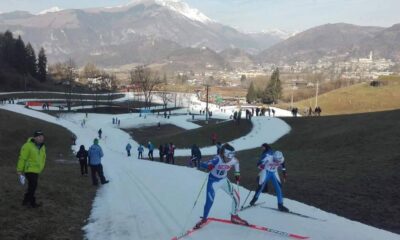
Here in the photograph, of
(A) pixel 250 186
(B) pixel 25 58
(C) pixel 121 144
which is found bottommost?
(C) pixel 121 144

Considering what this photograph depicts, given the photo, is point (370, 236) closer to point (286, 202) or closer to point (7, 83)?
point (286, 202)

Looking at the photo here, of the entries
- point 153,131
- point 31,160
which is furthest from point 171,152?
point 153,131

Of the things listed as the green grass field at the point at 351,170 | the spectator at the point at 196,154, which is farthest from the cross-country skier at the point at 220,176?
the spectator at the point at 196,154

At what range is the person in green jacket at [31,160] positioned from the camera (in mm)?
12078

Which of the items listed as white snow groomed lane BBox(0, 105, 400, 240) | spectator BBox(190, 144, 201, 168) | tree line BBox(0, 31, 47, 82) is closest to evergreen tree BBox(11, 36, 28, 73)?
tree line BBox(0, 31, 47, 82)

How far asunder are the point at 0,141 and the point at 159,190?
3425 cm

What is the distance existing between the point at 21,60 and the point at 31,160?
15398cm

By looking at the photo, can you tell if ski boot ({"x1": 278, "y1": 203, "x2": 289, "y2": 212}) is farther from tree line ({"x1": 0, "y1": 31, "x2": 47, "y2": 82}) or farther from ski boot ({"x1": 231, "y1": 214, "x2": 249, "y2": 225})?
tree line ({"x1": 0, "y1": 31, "x2": 47, "y2": 82})

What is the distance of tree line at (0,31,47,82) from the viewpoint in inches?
5989

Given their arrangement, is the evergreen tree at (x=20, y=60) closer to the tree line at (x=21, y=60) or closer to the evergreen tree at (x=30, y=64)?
the tree line at (x=21, y=60)

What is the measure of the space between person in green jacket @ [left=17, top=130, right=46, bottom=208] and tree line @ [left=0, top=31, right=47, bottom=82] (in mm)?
148835

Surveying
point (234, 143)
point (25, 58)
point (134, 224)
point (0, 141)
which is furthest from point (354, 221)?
point (25, 58)

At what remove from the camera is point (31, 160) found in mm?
12188

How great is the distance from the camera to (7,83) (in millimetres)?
133625
